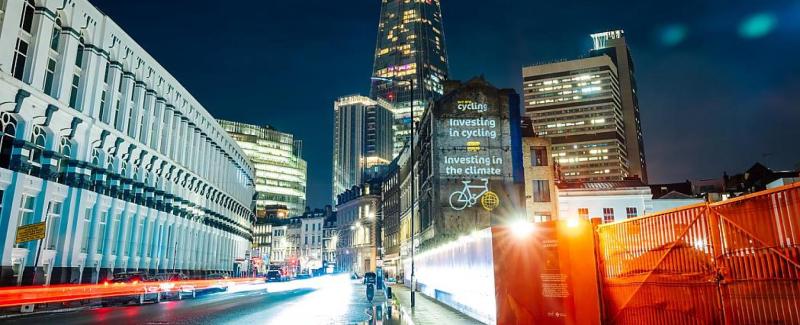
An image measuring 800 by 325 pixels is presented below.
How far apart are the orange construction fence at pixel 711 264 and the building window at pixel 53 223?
31.1m

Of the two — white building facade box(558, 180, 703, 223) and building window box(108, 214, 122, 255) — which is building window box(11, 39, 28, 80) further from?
white building facade box(558, 180, 703, 223)

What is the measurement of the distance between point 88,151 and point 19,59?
778 centimetres

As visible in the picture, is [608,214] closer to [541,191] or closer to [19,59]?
[541,191]

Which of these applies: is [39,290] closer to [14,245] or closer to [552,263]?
[14,245]

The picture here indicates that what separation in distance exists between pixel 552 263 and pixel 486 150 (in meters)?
36.1

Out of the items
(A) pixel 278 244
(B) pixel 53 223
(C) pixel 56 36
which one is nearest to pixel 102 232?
(B) pixel 53 223

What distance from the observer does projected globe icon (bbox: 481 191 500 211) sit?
152ft

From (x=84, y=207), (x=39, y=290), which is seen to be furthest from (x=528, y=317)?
(x=84, y=207)

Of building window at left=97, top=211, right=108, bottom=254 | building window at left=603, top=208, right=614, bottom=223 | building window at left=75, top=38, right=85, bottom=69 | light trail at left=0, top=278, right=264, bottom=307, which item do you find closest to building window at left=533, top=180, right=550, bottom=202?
building window at left=603, top=208, right=614, bottom=223

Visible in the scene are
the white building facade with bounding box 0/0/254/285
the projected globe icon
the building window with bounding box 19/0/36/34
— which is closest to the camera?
the white building facade with bounding box 0/0/254/285

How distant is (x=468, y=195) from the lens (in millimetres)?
47156

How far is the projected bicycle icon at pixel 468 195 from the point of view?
4697 centimetres

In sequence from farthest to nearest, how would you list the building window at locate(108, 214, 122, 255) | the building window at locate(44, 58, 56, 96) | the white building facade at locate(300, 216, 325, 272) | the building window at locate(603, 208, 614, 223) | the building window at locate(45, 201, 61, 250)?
the white building facade at locate(300, 216, 325, 272)
the building window at locate(603, 208, 614, 223)
the building window at locate(108, 214, 122, 255)
the building window at locate(45, 201, 61, 250)
the building window at locate(44, 58, 56, 96)

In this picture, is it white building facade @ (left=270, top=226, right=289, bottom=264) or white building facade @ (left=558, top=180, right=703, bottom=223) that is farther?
white building facade @ (left=270, top=226, right=289, bottom=264)
